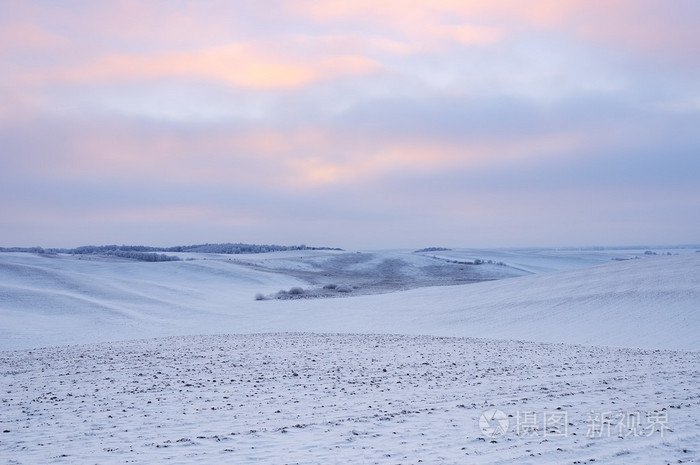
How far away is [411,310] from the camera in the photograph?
3228 cm

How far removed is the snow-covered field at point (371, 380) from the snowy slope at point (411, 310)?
0.16 m

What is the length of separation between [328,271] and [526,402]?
5897 cm

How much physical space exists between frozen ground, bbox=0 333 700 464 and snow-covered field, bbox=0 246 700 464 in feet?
0.15

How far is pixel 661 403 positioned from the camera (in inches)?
396

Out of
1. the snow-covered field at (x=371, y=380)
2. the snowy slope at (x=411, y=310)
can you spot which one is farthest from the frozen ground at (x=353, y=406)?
the snowy slope at (x=411, y=310)

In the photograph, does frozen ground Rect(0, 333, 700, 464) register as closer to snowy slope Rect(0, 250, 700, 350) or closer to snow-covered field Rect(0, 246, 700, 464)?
snow-covered field Rect(0, 246, 700, 464)

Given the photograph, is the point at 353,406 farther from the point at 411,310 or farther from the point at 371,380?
the point at 411,310

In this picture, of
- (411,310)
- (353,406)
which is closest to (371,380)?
(353,406)

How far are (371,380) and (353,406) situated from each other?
264 centimetres

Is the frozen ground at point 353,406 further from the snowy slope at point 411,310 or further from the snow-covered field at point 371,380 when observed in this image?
the snowy slope at point 411,310

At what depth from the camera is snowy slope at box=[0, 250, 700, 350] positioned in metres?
23.0

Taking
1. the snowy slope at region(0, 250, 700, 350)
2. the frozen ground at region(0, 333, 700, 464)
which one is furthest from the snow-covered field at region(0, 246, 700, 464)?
the snowy slope at region(0, 250, 700, 350)

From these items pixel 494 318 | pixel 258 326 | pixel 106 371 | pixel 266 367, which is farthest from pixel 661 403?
pixel 258 326

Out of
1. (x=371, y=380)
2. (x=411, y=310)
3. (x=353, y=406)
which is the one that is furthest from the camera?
(x=411, y=310)
